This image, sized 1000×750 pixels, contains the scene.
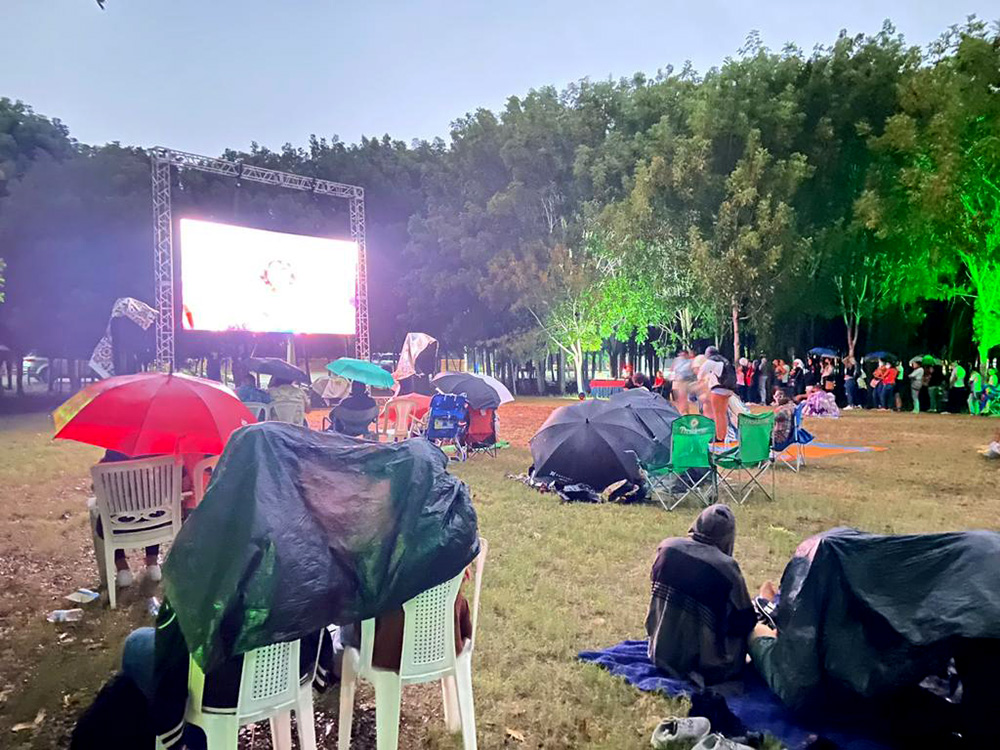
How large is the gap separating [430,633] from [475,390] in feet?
27.0

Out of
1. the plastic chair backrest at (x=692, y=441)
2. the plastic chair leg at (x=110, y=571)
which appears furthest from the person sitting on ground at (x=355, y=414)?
the plastic chair leg at (x=110, y=571)

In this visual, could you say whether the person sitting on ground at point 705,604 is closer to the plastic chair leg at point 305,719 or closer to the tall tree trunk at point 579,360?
the plastic chair leg at point 305,719

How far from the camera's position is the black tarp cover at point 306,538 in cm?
217

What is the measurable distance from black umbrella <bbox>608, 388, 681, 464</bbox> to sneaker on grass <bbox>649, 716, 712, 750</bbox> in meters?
4.70

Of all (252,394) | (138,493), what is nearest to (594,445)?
(138,493)

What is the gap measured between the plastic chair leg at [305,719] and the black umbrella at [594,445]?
223 inches

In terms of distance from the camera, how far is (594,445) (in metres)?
8.00

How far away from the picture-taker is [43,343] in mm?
24922

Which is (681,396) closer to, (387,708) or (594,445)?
(594,445)

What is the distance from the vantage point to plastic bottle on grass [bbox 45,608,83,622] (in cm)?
439

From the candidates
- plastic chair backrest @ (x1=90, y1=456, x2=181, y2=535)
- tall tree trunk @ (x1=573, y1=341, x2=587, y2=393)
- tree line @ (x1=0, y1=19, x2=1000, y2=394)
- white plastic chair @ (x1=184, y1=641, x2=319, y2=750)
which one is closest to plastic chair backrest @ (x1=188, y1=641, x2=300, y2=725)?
white plastic chair @ (x1=184, y1=641, x2=319, y2=750)

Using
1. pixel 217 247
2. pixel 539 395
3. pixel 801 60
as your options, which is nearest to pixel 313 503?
pixel 217 247

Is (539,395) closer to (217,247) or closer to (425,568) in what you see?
(217,247)

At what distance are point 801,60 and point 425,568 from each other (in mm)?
23241
